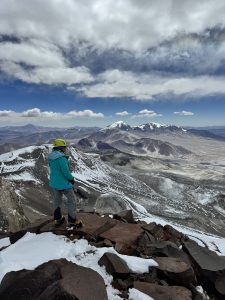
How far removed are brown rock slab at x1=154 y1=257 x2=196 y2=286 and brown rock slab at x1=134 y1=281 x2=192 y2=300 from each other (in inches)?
42.5

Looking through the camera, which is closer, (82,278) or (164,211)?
(82,278)

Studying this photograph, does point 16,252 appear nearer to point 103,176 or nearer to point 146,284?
point 146,284

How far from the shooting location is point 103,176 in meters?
196

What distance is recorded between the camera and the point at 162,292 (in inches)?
441

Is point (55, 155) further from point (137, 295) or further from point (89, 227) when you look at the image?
point (137, 295)

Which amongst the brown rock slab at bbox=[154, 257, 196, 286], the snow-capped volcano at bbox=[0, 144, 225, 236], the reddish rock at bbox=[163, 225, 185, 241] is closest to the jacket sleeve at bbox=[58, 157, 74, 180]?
the brown rock slab at bbox=[154, 257, 196, 286]

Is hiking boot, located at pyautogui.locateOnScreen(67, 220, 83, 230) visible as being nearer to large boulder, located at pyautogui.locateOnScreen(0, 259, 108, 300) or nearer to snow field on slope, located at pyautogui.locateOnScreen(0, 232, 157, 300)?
snow field on slope, located at pyautogui.locateOnScreen(0, 232, 157, 300)

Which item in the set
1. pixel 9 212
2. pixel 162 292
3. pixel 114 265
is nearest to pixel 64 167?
pixel 114 265

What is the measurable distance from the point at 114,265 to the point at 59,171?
19.0 ft

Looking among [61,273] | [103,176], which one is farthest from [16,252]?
[103,176]

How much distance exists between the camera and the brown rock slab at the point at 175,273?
12836mm

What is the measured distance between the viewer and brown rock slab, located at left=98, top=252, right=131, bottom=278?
1203 cm

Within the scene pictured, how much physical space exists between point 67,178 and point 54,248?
11.6 feet

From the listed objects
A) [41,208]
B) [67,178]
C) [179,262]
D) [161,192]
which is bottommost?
[161,192]
